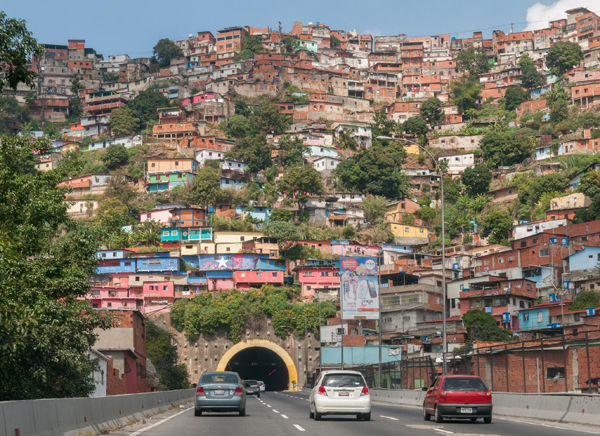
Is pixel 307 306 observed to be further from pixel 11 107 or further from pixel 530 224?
pixel 11 107

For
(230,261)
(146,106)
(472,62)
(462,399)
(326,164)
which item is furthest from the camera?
(472,62)

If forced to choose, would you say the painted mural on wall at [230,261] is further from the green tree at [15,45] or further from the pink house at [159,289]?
the green tree at [15,45]

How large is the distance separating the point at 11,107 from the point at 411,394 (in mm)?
156075

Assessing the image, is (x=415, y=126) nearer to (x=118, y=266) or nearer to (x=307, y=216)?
(x=307, y=216)

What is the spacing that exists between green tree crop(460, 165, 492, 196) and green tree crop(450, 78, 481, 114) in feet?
110

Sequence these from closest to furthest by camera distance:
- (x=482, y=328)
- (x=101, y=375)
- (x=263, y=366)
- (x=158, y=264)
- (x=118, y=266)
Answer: (x=101, y=375), (x=482, y=328), (x=158, y=264), (x=118, y=266), (x=263, y=366)

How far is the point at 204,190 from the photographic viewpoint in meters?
127

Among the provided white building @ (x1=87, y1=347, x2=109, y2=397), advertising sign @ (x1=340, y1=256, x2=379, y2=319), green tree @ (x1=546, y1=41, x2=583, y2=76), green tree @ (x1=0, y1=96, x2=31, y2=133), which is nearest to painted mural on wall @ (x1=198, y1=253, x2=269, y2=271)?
advertising sign @ (x1=340, y1=256, x2=379, y2=319)

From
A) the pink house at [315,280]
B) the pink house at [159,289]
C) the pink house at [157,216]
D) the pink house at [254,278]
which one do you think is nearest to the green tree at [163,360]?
the pink house at [159,289]

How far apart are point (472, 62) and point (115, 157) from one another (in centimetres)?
9721

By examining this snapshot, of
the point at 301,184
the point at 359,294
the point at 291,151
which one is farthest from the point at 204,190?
the point at 359,294

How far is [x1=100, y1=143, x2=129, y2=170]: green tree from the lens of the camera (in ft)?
472

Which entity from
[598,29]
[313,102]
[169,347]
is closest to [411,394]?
[169,347]

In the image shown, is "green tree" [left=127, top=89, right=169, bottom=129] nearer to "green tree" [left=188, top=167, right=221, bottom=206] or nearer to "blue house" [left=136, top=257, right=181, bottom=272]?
"green tree" [left=188, top=167, right=221, bottom=206]
